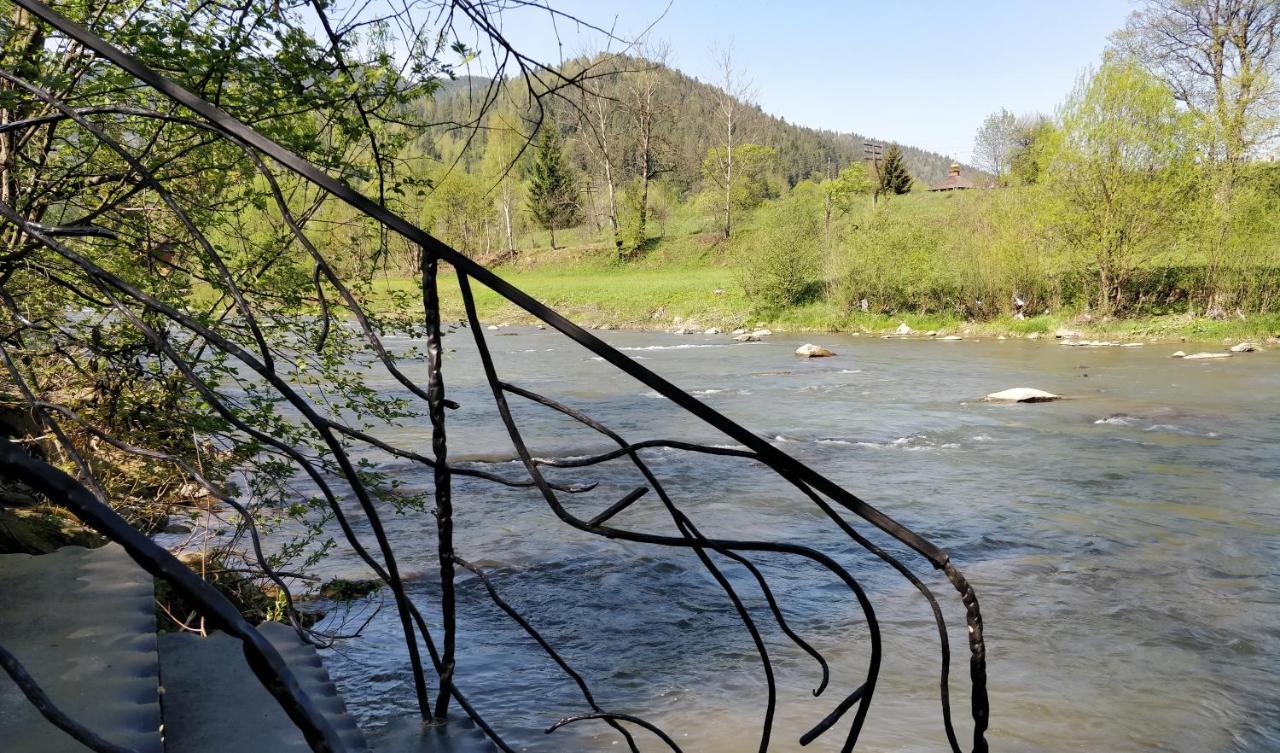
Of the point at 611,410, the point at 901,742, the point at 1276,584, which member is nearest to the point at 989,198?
the point at 611,410

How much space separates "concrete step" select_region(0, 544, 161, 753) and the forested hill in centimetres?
138

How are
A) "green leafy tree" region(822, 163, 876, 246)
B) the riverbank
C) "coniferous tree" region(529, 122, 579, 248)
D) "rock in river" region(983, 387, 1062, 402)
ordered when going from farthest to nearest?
1. "coniferous tree" region(529, 122, 579, 248)
2. "green leafy tree" region(822, 163, 876, 246)
3. the riverbank
4. "rock in river" region(983, 387, 1062, 402)

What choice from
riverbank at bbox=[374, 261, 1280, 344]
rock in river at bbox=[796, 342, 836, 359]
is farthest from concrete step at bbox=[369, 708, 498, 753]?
riverbank at bbox=[374, 261, 1280, 344]

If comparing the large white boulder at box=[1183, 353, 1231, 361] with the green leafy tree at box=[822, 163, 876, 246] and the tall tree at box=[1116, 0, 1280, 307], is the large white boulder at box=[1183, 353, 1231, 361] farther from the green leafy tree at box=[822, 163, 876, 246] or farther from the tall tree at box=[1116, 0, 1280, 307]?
the green leafy tree at box=[822, 163, 876, 246]

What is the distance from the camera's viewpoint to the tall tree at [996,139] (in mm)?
72875

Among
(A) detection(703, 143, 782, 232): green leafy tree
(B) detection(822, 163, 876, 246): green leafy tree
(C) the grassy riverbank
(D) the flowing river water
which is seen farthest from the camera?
(A) detection(703, 143, 782, 232): green leafy tree

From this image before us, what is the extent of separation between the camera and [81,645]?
1.64 m

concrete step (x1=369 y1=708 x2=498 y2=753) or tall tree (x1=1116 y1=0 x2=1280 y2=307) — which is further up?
tall tree (x1=1116 y1=0 x2=1280 y2=307)

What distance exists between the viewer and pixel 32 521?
3051mm

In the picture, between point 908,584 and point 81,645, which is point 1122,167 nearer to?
point 908,584

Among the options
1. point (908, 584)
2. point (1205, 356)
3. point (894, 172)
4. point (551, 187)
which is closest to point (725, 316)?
point (1205, 356)

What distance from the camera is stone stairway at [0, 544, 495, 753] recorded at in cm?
142

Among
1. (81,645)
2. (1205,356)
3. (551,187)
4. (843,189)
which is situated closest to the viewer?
(81,645)

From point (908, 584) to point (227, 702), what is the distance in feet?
20.0
